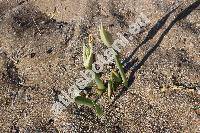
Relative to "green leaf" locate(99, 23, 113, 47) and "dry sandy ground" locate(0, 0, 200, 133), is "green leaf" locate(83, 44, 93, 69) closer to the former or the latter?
"green leaf" locate(99, 23, 113, 47)

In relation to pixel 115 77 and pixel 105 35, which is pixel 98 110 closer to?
pixel 115 77

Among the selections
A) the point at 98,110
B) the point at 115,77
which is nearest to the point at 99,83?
the point at 115,77

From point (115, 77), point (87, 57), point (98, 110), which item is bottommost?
point (98, 110)

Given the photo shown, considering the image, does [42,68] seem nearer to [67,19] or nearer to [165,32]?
[67,19]

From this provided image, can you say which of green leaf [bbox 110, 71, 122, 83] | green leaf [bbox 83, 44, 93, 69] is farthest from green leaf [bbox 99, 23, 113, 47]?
green leaf [bbox 110, 71, 122, 83]

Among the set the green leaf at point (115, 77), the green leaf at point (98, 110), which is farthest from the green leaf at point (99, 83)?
the green leaf at point (98, 110)

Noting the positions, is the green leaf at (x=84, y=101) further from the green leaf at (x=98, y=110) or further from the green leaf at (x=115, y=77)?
the green leaf at (x=115, y=77)

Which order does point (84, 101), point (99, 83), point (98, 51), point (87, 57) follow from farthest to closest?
1. point (98, 51)
2. point (99, 83)
3. point (87, 57)
4. point (84, 101)

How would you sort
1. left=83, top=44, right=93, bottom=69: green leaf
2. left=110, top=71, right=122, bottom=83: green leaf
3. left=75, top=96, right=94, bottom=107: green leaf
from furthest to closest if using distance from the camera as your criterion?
left=110, top=71, right=122, bottom=83: green leaf < left=83, top=44, right=93, bottom=69: green leaf < left=75, top=96, right=94, bottom=107: green leaf

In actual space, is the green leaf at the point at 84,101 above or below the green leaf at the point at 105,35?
below
